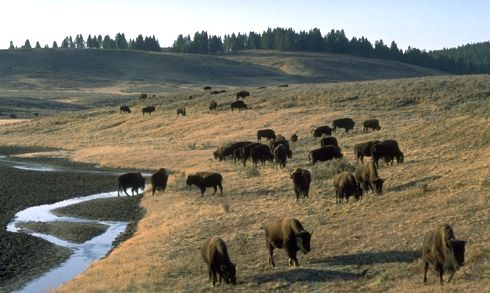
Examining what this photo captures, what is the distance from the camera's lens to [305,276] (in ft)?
54.7

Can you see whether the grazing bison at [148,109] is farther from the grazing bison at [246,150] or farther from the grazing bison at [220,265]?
the grazing bison at [220,265]

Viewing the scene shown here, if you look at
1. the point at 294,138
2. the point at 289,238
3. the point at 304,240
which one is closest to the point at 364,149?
the point at 294,138

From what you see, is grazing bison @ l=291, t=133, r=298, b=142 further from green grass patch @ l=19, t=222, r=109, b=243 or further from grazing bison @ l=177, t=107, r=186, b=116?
grazing bison @ l=177, t=107, r=186, b=116

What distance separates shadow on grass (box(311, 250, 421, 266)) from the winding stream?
8.19 m

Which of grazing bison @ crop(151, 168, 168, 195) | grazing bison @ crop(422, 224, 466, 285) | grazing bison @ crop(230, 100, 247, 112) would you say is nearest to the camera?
grazing bison @ crop(422, 224, 466, 285)

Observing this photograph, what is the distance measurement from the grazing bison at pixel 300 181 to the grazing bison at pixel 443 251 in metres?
10.5

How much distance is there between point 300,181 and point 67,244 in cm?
927

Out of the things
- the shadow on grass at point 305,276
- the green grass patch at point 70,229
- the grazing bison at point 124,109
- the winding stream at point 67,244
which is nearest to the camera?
the shadow on grass at point 305,276

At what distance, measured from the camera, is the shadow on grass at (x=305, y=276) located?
16328 mm

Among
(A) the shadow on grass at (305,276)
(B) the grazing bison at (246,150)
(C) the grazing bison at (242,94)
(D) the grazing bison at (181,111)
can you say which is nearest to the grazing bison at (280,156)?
(B) the grazing bison at (246,150)

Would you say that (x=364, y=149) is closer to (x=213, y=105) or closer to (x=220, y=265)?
(x=220, y=265)

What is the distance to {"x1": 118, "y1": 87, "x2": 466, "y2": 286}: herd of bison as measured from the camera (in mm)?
14789

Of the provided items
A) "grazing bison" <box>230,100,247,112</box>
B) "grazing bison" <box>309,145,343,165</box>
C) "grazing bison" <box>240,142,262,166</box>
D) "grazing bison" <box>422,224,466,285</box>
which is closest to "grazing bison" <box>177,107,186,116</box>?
"grazing bison" <box>230,100,247,112</box>

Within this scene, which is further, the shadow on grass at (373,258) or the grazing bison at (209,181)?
the grazing bison at (209,181)
